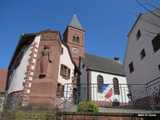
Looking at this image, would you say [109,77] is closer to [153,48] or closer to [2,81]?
[153,48]

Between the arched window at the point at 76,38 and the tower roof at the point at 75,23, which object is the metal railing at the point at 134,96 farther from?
the tower roof at the point at 75,23

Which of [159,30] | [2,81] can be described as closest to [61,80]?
[2,81]

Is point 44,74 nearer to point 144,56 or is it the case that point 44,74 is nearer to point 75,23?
point 144,56

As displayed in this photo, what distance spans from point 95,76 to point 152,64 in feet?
39.7

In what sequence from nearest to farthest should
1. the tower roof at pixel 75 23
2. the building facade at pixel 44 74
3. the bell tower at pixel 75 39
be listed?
the building facade at pixel 44 74 → the bell tower at pixel 75 39 → the tower roof at pixel 75 23

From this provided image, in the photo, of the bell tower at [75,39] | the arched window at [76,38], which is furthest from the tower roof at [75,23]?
the arched window at [76,38]

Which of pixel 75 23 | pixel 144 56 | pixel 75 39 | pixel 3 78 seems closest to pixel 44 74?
pixel 144 56

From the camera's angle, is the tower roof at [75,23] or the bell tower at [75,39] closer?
the bell tower at [75,39]

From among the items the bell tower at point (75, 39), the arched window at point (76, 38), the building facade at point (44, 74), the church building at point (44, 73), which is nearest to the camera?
the building facade at point (44, 74)

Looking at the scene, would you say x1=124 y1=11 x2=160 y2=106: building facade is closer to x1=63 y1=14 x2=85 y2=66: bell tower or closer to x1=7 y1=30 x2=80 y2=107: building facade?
x1=7 y1=30 x2=80 y2=107: building facade

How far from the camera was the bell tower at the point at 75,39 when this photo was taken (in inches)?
1132

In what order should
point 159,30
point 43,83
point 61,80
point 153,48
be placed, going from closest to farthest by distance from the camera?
point 43,83 → point 159,30 → point 153,48 → point 61,80

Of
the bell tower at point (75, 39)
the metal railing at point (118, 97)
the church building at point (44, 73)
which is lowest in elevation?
the metal railing at point (118, 97)

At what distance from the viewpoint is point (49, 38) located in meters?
6.92
